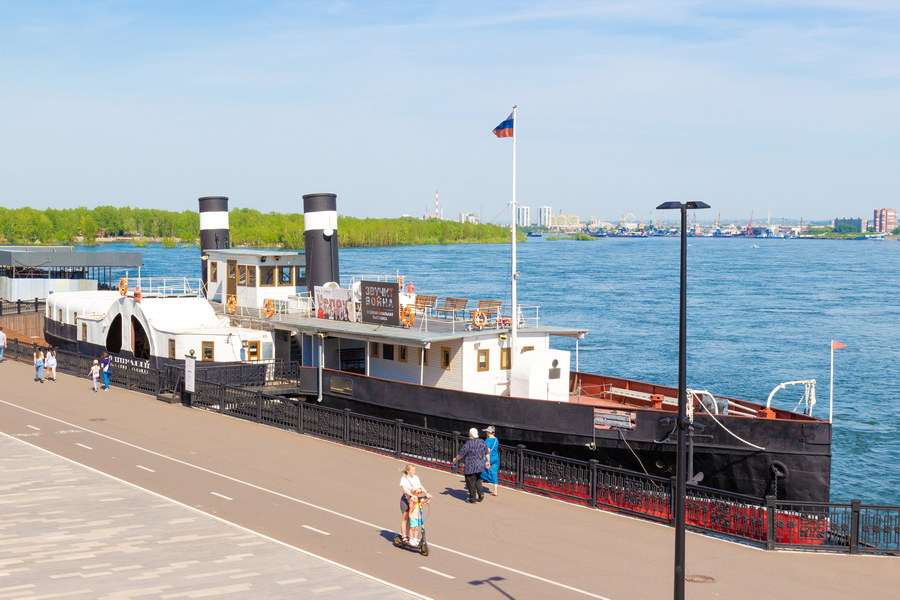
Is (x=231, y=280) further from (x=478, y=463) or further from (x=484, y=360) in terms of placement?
(x=478, y=463)

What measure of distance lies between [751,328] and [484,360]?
168 ft

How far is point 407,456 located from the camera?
21.6 metres

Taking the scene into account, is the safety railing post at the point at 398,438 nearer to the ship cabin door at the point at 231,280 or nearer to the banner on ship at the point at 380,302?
the banner on ship at the point at 380,302

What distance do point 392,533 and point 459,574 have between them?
2.42 meters

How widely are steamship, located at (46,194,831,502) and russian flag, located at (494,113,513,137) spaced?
16.1 feet

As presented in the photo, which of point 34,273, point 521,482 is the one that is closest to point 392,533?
point 521,482

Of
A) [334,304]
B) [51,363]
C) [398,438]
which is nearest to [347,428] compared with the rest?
[398,438]

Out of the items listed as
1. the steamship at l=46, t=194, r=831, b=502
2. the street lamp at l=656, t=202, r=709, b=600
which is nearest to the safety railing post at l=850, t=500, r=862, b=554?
the steamship at l=46, t=194, r=831, b=502

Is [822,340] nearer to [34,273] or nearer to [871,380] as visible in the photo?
[871,380]

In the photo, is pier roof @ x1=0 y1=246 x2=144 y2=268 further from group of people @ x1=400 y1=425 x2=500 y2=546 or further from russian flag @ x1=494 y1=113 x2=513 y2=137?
group of people @ x1=400 y1=425 x2=500 y2=546

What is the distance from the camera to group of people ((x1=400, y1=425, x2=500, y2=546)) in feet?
47.5

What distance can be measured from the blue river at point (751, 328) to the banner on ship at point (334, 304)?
17.6 metres

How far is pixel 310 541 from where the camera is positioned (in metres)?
15.2

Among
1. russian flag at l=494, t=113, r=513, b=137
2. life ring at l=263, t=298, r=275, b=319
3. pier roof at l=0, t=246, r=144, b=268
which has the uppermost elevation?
russian flag at l=494, t=113, r=513, b=137
